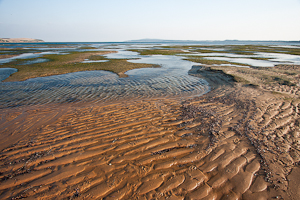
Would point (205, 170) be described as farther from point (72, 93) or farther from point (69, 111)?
point (72, 93)

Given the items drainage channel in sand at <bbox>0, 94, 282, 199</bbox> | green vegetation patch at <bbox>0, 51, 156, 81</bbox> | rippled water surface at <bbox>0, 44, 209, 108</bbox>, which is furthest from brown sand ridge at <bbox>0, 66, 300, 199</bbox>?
green vegetation patch at <bbox>0, 51, 156, 81</bbox>

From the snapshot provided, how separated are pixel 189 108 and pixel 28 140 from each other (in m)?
6.95

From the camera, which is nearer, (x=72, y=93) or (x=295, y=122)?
(x=295, y=122)

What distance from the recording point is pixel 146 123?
20.3 feet

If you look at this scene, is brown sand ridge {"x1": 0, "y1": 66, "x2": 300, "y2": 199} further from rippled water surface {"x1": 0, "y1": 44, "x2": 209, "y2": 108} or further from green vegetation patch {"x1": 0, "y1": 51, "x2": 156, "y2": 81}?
green vegetation patch {"x1": 0, "y1": 51, "x2": 156, "y2": 81}

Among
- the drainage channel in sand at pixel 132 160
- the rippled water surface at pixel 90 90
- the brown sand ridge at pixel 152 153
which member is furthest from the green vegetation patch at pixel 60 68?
the drainage channel in sand at pixel 132 160

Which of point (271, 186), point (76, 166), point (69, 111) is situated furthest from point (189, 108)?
point (69, 111)

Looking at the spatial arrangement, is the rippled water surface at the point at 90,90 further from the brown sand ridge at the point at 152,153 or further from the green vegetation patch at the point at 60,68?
the green vegetation patch at the point at 60,68

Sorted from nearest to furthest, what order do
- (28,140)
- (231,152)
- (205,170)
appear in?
(205,170)
(231,152)
(28,140)

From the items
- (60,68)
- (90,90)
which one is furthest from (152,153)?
(60,68)

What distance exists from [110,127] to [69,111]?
3.23 metres

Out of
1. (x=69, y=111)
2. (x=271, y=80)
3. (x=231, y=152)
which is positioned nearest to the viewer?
(x=231, y=152)

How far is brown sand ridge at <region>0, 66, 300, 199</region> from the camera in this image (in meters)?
3.40

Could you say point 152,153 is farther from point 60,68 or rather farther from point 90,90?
point 60,68
